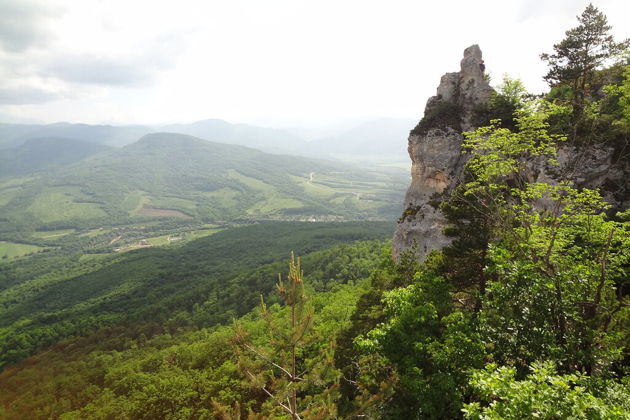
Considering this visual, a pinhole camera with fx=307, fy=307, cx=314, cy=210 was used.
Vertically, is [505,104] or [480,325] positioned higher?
[505,104]

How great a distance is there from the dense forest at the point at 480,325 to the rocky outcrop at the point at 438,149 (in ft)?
7.72

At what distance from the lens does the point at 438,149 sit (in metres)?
36.8

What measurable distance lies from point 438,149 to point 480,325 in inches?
1055

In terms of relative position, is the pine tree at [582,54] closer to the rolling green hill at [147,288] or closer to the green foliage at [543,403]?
the green foliage at [543,403]

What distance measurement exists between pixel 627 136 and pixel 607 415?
2527 centimetres

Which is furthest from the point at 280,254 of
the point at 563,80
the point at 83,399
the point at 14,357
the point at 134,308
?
the point at 563,80

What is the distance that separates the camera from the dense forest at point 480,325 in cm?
1179

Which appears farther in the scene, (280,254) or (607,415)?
(280,254)

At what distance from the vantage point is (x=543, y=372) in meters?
9.23

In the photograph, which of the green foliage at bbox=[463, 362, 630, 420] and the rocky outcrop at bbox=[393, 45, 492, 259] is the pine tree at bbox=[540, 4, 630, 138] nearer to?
the rocky outcrop at bbox=[393, 45, 492, 259]

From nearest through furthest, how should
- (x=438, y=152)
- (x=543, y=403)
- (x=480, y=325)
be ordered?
(x=543, y=403), (x=480, y=325), (x=438, y=152)

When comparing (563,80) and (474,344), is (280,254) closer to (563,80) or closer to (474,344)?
(563,80)

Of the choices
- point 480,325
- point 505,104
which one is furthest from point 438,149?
point 480,325

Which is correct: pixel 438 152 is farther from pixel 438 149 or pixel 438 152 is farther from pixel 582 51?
pixel 582 51
